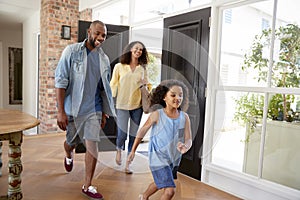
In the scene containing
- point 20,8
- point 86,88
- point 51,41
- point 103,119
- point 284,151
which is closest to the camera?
point 86,88

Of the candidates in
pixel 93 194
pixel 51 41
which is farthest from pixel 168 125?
pixel 51 41

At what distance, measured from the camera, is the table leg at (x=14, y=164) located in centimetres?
158

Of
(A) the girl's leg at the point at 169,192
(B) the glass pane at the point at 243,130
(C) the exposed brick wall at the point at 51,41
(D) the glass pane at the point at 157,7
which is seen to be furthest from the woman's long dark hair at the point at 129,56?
(C) the exposed brick wall at the point at 51,41

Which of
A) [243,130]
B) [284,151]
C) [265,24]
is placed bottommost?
[284,151]

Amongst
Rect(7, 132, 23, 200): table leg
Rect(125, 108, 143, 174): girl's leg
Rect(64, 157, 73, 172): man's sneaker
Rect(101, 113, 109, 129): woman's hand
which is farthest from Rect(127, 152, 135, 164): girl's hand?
Rect(64, 157, 73, 172): man's sneaker

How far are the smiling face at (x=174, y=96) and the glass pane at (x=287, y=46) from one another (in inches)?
43.6

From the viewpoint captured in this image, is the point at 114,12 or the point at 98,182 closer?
the point at 98,182

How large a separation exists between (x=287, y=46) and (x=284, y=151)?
79 centimetres

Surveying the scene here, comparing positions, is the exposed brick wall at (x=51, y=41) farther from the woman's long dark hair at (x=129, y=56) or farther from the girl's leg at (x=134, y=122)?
the woman's long dark hair at (x=129, y=56)

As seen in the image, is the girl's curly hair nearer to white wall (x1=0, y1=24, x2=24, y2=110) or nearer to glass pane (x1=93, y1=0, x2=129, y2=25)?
glass pane (x1=93, y1=0, x2=129, y2=25)

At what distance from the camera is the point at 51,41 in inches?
163

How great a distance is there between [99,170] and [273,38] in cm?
195

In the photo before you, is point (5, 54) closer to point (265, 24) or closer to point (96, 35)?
point (96, 35)

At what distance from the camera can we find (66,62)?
174 cm
